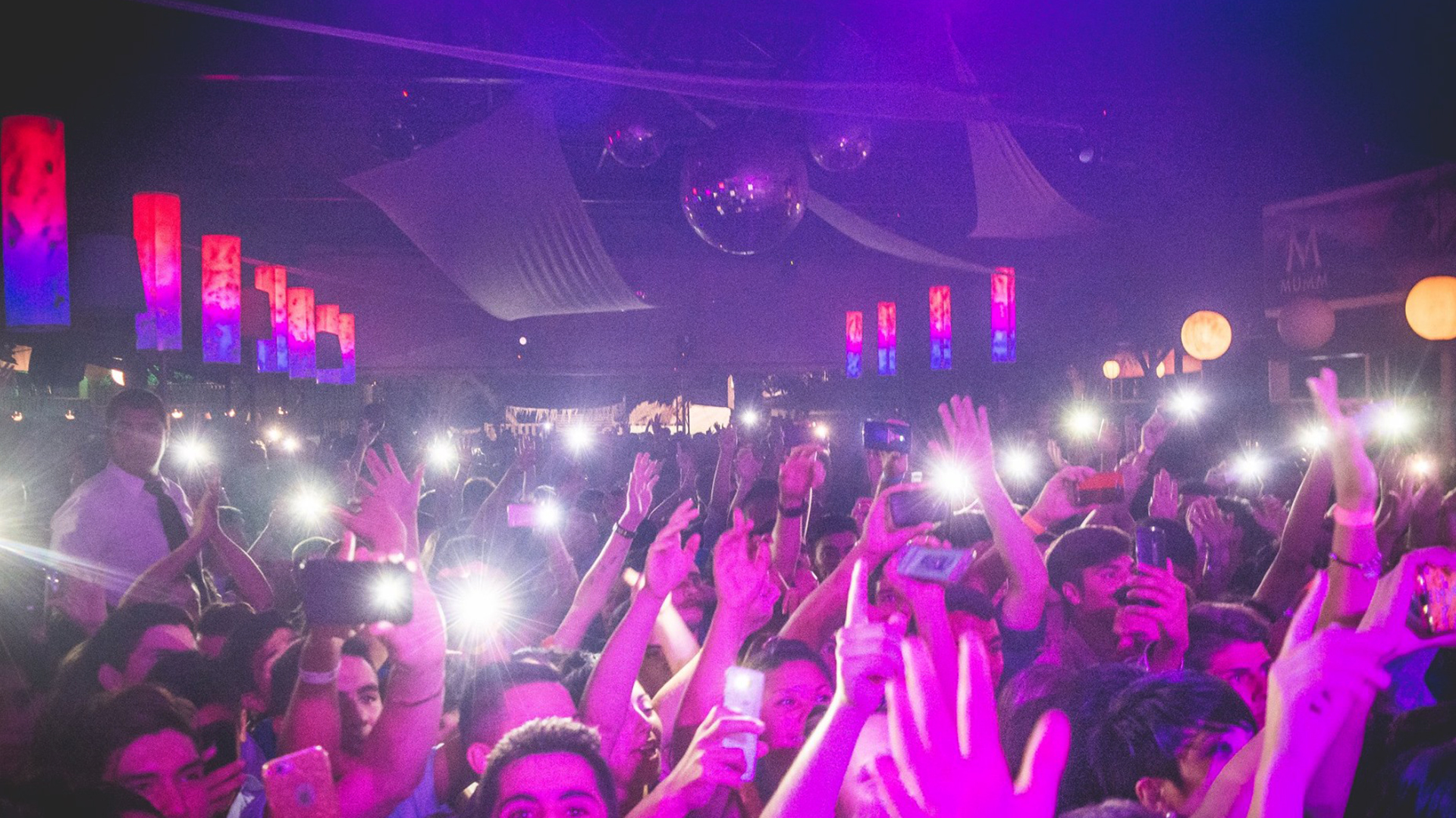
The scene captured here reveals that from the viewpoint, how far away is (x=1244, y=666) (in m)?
2.17

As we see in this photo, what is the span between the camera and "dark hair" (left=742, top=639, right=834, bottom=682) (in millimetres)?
1990

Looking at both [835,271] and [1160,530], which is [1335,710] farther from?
[835,271]

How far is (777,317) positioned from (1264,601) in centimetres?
931

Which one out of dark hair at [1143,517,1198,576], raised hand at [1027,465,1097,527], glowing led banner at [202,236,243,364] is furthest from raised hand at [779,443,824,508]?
glowing led banner at [202,236,243,364]

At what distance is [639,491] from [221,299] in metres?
3.50

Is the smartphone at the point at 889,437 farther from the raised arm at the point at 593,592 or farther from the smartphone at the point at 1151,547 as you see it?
the raised arm at the point at 593,592

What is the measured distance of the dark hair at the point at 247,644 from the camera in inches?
88.6

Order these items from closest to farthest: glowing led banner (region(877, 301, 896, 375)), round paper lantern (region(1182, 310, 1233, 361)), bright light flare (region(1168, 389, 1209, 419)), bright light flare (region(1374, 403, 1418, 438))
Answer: bright light flare (region(1374, 403, 1418, 438)) → round paper lantern (region(1182, 310, 1233, 361)) → bright light flare (region(1168, 389, 1209, 419)) → glowing led banner (region(877, 301, 896, 375))

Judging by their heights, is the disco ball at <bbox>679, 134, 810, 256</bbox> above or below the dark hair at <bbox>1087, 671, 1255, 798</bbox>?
above

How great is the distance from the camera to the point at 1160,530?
297cm

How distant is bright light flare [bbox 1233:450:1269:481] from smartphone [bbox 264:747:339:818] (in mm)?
4903

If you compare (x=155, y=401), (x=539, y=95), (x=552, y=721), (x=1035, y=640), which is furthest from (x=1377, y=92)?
(x=155, y=401)

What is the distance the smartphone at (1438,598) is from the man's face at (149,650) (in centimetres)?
272

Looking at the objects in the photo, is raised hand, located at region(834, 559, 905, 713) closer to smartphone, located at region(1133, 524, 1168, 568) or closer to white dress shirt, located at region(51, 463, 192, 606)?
smartphone, located at region(1133, 524, 1168, 568)
